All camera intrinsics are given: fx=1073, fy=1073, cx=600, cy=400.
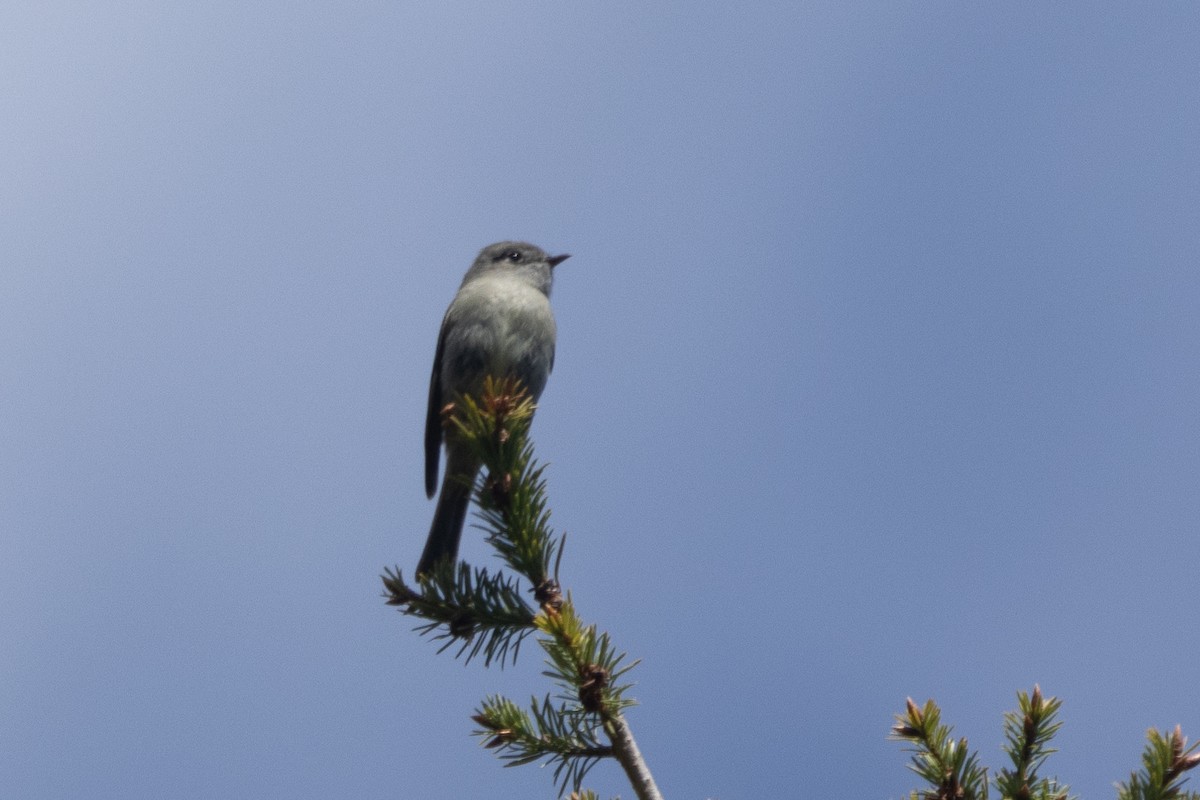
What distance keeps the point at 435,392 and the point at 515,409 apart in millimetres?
3893

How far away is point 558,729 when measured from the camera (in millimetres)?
2500

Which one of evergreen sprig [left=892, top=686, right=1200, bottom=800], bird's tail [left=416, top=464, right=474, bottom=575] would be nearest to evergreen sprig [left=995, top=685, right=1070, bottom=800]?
evergreen sprig [left=892, top=686, right=1200, bottom=800]

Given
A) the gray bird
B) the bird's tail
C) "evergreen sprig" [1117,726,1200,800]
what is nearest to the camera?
"evergreen sprig" [1117,726,1200,800]

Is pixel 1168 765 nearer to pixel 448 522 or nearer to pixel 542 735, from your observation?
pixel 542 735

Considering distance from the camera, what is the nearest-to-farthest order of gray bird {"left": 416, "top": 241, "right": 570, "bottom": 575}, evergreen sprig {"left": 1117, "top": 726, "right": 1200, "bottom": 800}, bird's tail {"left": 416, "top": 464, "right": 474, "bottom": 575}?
1. evergreen sprig {"left": 1117, "top": 726, "right": 1200, "bottom": 800}
2. bird's tail {"left": 416, "top": 464, "right": 474, "bottom": 575}
3. gray bird {"left": 416, "top": 241, "right": 570, "bottom": 575}

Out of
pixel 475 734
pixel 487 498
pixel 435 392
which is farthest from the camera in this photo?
pixel 435 392

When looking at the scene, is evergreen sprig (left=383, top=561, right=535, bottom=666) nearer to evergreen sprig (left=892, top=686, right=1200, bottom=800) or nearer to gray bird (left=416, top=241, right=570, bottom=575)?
evergreen sprig (left=892, top=686, right=1200, bottom=800)

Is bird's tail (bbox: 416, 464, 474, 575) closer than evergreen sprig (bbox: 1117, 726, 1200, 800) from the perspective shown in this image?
No

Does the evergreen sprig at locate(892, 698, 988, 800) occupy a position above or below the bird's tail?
below

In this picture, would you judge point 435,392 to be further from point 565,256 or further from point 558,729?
point 558,729

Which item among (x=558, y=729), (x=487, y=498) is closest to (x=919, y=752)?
(x=558, y=729)

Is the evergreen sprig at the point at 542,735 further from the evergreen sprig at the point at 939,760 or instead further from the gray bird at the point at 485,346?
the gray bird at the point at 485,346

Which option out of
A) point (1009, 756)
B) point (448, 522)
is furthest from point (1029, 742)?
point (448, 522)

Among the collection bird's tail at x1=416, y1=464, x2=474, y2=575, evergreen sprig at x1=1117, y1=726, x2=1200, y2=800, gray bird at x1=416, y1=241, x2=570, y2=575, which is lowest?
evergreen sprig at x1=1117, y1=726, x2=1200, y2=800
